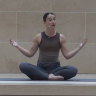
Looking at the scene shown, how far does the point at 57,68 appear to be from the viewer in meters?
5.62

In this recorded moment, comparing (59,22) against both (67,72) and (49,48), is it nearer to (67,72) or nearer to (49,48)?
(49,48)

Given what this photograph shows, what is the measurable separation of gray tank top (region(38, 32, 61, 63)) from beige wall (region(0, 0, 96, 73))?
1.86 metres

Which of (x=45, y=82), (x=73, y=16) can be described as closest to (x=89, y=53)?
(x=73, y=16)

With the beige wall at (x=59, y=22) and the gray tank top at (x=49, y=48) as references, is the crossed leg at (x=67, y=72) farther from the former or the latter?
the beige wall at (x=59, y=22)

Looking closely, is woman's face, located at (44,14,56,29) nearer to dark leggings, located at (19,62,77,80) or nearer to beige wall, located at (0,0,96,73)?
dark leggings, located at (19,62,77,80)

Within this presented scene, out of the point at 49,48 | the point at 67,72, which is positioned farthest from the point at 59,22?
the point at 67,72

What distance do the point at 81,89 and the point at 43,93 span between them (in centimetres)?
46

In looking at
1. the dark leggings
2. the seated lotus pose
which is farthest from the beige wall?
the dark leggings

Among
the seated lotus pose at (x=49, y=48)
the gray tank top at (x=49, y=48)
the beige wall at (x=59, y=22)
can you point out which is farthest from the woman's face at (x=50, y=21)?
the beige wall at (x=59, y=22)

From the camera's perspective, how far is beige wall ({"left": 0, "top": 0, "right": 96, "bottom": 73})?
754 centimetres

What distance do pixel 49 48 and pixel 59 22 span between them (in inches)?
76.7

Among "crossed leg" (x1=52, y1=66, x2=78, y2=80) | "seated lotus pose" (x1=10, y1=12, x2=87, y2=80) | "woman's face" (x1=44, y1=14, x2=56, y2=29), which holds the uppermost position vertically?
"woman's face" (x1=44, y1=14, x2=56, y2=29)

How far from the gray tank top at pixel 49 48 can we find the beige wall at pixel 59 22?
1.86 metres

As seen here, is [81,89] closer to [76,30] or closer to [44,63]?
[44,63]
